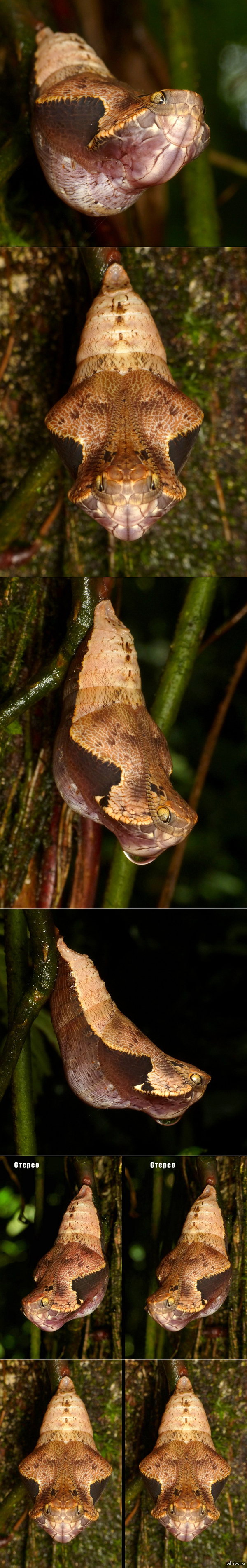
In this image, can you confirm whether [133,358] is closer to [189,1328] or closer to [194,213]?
[194,213]

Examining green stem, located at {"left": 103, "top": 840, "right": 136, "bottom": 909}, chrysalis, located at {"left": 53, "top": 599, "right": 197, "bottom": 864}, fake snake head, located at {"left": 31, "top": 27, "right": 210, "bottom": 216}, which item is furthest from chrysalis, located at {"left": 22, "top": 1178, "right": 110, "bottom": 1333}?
fake snake head, located at {"left": 31, "top": 27, "right": 210, "bottom": 216}

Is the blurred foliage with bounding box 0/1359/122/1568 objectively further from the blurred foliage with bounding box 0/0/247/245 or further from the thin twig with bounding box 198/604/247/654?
the blurred foliage with bounding box 0/0/247/245

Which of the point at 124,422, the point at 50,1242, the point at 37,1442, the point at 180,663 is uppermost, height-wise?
the point at 124,422

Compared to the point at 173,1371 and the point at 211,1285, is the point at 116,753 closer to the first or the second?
the point at 211,1285

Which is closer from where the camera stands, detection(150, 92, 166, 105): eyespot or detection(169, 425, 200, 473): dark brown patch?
detection(150, 92, 166, 105): eyespot

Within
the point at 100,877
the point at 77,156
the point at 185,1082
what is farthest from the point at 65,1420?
the point at 77,156

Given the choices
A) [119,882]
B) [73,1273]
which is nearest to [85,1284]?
[73,1273]

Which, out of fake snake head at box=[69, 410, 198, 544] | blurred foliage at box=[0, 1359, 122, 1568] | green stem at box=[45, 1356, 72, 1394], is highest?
fake snake head at box=[69, 410, 198, 544]
